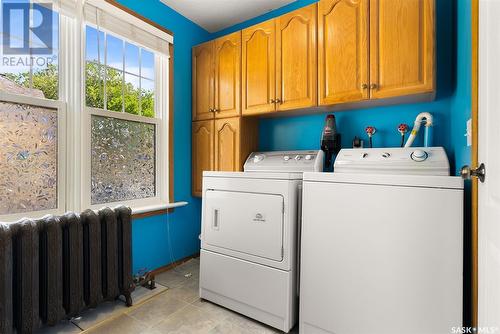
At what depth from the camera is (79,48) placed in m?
1.88

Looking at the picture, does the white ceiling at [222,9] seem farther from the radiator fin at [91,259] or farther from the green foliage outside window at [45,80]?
the radiator fin at [91,259]

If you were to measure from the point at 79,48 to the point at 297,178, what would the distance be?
1.91 m

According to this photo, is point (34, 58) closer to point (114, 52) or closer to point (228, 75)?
point (114, 52)

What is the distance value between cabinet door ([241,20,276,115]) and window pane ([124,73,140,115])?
39.8 inches

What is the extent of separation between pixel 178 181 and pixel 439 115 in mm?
2397

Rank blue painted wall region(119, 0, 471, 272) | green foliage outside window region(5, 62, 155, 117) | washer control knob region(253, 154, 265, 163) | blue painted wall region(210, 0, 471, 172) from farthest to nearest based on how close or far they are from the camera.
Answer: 1. washer control knob region(253, 154, 265, 163)
2. green foliage outside window region(5, 62, 155, 117)
3. blue painted wall region(119, 0, 471, 272)
4. blue painted wall region(210, 0, 471, 172)

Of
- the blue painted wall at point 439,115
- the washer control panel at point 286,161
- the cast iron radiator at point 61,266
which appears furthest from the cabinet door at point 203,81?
the cast iron radiator at point 61,266

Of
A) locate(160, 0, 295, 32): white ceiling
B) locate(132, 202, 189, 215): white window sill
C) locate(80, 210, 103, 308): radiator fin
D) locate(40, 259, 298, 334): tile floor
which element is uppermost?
locate(160, 0, 295, 32): white ceiling

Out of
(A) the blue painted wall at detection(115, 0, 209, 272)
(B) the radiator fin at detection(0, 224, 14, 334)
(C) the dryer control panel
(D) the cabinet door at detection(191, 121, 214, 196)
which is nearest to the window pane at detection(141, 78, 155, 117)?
(A) the blue painted wall at detection(115, 0, 209, 272)

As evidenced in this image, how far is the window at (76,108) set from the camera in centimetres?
165

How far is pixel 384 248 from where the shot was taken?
4.25 feet

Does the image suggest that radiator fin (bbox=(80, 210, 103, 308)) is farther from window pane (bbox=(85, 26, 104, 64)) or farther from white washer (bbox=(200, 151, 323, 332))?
window pane (bbox=(85, 26, 104, 64))

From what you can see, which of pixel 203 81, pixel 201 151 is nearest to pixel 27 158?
pixel 201 151

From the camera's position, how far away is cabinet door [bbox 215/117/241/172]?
7.89 ft
